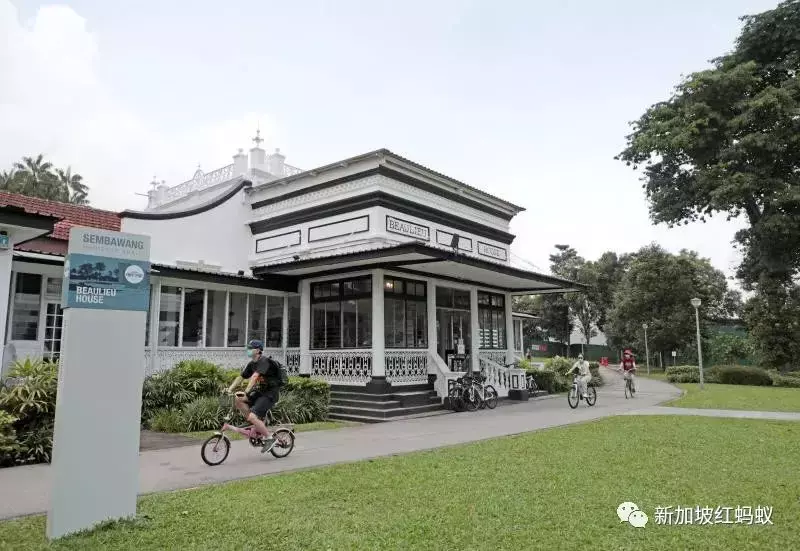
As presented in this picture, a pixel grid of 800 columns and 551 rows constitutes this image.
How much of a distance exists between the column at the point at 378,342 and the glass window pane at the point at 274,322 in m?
3.72

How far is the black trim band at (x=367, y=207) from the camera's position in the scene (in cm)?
1631

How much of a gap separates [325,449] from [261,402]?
1.64 m

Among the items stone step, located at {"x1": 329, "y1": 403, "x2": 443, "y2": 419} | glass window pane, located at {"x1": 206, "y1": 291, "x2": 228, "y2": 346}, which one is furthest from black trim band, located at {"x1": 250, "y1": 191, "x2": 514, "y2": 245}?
stone step, located at {"x1": 329, "y1": 403, "x2": 443, "y2": 419}

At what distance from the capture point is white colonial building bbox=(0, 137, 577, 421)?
47.7ft

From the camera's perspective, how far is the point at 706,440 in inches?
375

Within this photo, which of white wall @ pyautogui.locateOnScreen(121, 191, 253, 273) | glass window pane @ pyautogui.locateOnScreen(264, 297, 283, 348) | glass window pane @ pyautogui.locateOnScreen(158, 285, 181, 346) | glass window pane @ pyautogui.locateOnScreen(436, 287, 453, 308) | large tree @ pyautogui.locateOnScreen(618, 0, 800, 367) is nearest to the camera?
glass window pane @ pyautogui.locateOnScreen(158, 285, 181, 346)

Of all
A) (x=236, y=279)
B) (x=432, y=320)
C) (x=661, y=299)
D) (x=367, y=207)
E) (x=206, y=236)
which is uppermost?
(x=367, y=207)

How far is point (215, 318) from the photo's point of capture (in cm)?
1591

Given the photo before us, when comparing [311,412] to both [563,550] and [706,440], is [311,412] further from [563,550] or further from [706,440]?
[563,550]

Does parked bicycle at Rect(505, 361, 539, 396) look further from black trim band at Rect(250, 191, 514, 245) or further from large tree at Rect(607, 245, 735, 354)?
large tree at Rect(607, 245, 735, 354)

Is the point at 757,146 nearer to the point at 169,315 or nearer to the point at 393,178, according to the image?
the point at 393,178

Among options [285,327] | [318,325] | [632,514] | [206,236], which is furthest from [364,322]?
[632,514]

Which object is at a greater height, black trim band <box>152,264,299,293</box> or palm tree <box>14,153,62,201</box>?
palm tree <box>14,153,62,201</box>

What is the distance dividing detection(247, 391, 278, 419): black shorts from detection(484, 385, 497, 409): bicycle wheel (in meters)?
9.02
